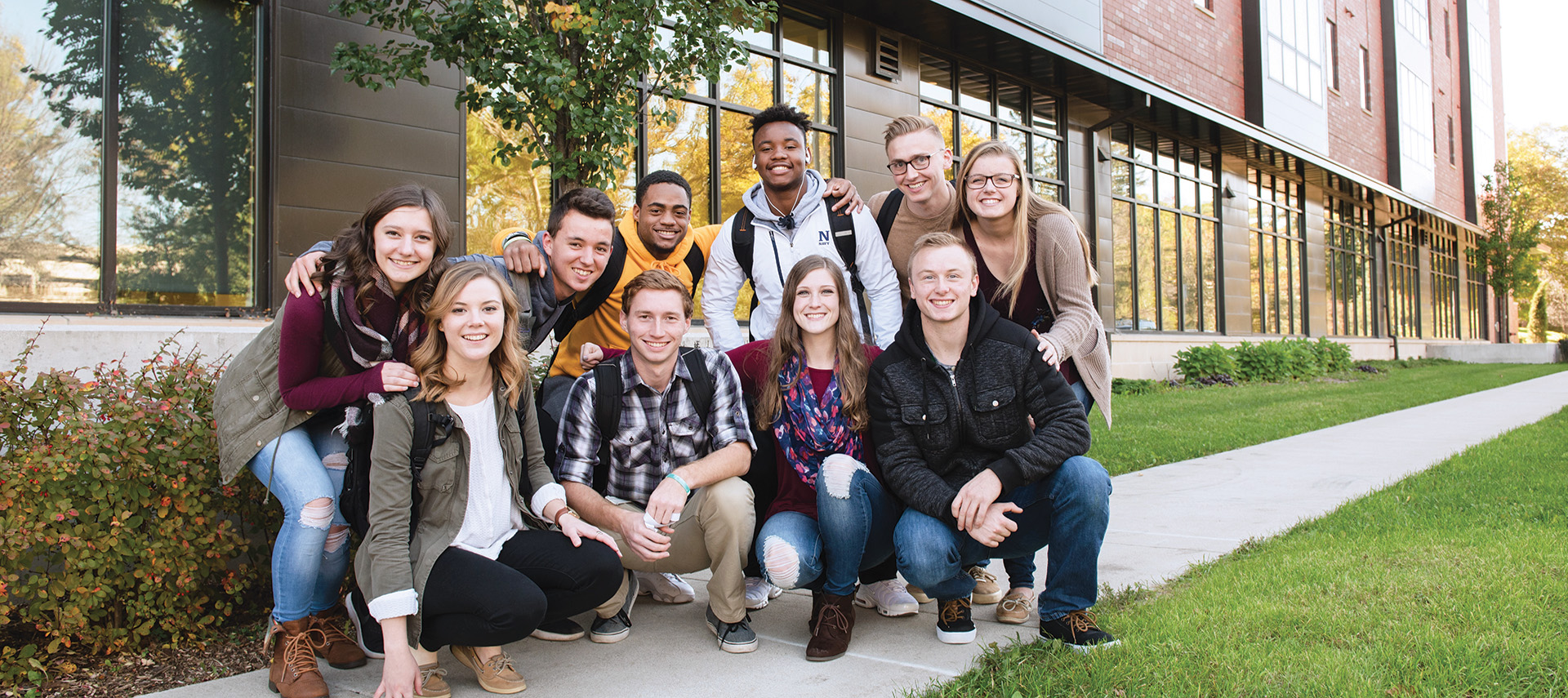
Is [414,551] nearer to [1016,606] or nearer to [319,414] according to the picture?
[319,414]

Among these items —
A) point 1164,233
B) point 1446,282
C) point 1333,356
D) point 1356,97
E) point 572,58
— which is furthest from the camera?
point 1446,282

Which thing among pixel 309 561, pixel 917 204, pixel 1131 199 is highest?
pixel 1131 199

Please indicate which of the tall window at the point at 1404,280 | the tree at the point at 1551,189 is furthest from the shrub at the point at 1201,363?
the tree at the point at 1551,189

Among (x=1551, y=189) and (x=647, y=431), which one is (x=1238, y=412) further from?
(x=1551, y=189)

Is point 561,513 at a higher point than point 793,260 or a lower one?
lower

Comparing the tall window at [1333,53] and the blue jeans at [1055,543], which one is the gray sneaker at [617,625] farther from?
the tall window at [1333,53]

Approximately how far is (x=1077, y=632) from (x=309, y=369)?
2.52 meters

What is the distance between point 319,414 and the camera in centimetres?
306

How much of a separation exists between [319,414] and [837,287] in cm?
176

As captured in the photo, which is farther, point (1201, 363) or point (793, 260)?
point (1201, 363)

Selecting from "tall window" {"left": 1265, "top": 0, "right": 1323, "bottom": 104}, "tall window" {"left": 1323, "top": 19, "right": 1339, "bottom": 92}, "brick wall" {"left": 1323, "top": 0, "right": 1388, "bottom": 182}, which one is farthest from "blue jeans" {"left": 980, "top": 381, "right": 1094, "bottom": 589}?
"tall window" {"left": 1323, "top": 19, "right": 1339, "bottom": 92}

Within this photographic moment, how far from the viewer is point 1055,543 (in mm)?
3148

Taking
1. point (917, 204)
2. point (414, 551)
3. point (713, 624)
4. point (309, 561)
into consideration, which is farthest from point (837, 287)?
point (309, 561)

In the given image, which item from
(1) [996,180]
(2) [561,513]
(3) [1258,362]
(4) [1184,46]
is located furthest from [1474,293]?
(2) [561,513]
